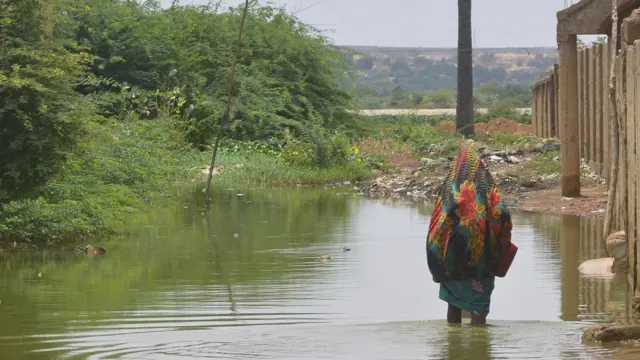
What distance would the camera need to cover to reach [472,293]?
9156 mm

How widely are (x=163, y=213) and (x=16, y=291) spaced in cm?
894

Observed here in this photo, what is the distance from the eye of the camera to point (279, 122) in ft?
121

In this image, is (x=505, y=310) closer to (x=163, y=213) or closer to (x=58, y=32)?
(x=163, y=213)

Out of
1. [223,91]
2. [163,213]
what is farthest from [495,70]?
[163,213]

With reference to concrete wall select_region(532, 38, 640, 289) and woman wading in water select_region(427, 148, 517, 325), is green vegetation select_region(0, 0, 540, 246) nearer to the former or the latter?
concrete wall select_region(532, 38, 640, 289)

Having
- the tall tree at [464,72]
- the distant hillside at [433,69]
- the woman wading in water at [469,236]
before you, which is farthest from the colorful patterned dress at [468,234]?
the distant hillside at [433,69]

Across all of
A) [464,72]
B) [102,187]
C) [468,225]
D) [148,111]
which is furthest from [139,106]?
[468,225]

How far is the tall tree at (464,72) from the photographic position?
4122 cm

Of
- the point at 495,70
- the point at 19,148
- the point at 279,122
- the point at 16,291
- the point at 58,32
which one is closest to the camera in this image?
the point at 16,291

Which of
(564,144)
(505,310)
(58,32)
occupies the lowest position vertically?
(505,310)

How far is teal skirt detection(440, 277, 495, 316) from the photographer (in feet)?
30.0

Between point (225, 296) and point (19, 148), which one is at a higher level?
point (19, 148)

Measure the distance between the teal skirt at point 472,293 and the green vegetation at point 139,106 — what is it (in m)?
6.90

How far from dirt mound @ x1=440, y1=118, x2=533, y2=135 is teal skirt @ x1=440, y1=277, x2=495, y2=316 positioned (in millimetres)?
36368
